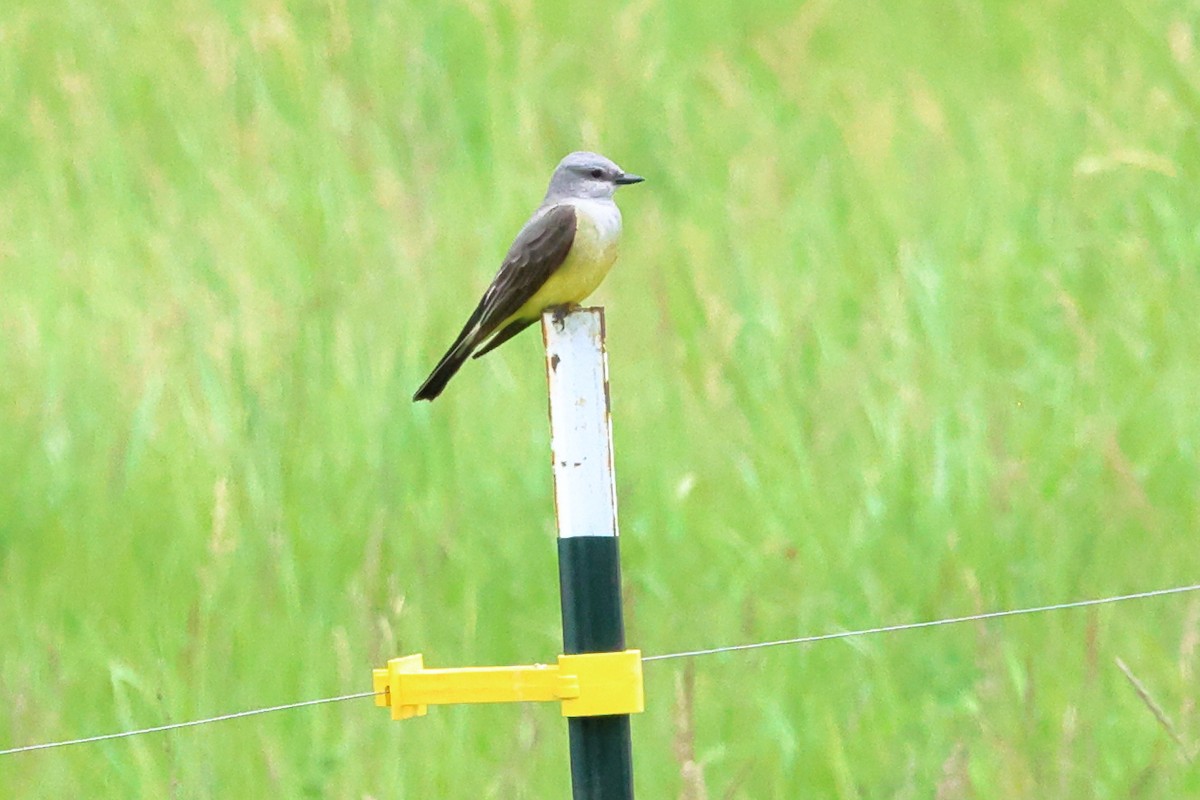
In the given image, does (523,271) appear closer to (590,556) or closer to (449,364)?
(449,364)

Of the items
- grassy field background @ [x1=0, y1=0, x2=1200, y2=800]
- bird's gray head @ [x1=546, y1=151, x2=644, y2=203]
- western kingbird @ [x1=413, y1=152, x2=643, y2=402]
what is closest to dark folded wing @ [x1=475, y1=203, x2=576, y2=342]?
western kingbird @ [x1=413, y1=152, x2=643, y2=402]

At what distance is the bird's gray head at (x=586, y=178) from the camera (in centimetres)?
425

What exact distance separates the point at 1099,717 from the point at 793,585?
2.41 ft

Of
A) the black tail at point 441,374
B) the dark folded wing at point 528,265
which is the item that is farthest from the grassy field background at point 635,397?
the dark folded wing at point 528,265

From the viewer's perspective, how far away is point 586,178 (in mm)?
4289

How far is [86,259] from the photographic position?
5.61 meters

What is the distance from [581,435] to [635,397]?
7.57ft

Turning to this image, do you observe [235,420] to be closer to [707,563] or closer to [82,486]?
[82,486]

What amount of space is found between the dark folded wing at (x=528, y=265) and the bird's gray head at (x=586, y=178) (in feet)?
0.89

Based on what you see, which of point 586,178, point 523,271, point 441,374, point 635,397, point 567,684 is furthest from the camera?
point 635,397

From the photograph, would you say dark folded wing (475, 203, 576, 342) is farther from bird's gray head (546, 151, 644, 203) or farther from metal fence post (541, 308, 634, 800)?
metal fence post (541, 308, 634, 800)

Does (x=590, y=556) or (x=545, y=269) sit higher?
(x=545, y=269)

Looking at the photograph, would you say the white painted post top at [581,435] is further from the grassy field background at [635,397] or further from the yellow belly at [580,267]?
the yellow belly at [580,267]

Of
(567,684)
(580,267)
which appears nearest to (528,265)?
(580,267)
